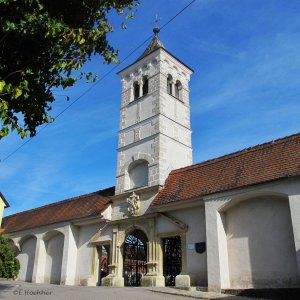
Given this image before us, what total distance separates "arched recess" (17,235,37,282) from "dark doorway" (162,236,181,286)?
10846 millimetres

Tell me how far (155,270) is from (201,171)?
5.26 m

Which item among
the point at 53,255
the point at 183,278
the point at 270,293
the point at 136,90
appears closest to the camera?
the point at 270,293

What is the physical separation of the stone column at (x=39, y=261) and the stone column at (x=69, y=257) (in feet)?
8.47

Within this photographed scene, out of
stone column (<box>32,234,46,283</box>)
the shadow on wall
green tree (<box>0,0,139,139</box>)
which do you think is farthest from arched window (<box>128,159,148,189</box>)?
green tree (<box>0,0,139,139</box>)

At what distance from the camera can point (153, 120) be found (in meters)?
22.0

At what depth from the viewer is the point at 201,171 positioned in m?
19.0

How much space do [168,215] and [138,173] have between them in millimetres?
4022

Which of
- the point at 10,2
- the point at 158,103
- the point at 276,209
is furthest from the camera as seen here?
the point at 158,103

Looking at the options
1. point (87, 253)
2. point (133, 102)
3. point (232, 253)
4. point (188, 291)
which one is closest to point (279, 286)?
point (232, 253)

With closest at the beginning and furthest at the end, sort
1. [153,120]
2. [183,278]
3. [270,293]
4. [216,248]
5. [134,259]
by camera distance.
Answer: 1. [270,293]
2. [216,248]
3. [183,278]
4. [134,259]
5. [153,120]

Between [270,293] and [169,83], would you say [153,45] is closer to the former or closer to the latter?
[169,83]

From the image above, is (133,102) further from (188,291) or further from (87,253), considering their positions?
(188,291)

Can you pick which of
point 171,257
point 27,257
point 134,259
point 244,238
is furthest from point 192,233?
point 27,257

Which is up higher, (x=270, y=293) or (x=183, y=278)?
(x=183, y=278)
